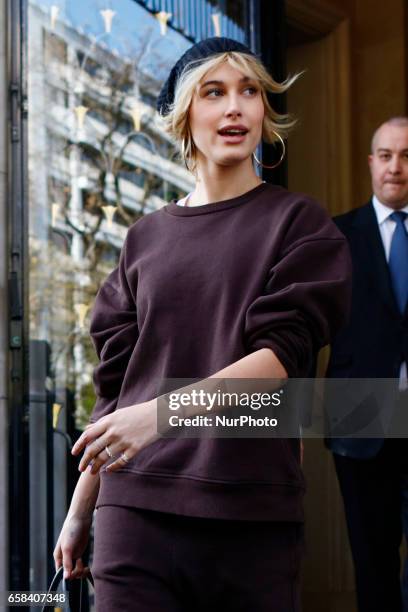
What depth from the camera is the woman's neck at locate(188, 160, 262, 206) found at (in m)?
2.21

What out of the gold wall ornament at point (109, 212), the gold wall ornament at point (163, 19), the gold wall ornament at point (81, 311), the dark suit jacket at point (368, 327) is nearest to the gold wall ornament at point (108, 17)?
the gold wall ornament at point (163, 19)

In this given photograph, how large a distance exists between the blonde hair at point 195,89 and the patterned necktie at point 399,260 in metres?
1.70

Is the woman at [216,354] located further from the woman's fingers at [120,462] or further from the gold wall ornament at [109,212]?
the gold wall ornament at [109,212]

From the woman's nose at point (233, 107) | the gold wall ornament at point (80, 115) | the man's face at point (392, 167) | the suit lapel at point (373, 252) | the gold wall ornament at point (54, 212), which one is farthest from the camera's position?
the gold wall ornament at point (80, 115)

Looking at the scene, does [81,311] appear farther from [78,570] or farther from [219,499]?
[219,499]

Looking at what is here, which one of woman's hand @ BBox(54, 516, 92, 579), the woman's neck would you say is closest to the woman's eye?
the woman's neck

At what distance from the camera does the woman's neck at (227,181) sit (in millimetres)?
2211

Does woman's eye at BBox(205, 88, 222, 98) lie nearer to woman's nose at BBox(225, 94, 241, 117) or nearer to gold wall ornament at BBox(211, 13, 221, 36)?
woman's nose at BBox(225, 94, 241, 117)

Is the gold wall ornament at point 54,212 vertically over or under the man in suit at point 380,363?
over

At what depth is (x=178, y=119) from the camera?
225 cm

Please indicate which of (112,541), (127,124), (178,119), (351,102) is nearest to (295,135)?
(351,102)

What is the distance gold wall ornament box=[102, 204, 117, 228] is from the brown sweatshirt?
2222 mm

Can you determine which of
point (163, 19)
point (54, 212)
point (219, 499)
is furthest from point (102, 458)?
point (163, 19)

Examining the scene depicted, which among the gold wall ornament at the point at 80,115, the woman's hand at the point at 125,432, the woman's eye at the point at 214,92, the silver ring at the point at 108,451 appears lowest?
the silver ring at the point at 108,451
